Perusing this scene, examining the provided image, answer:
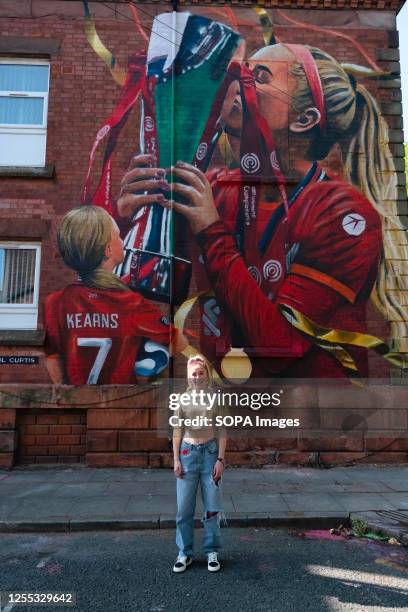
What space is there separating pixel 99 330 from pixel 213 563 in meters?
5.09

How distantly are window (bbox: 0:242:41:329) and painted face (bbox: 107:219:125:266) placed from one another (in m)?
1.38

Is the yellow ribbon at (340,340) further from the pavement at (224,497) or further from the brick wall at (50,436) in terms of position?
the brick wall at (50,436)

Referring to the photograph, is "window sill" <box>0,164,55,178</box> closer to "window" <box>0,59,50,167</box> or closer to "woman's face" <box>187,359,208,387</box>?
"window" <box>0,59,50,167</box>

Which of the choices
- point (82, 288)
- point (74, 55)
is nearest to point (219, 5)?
point (74, 55)

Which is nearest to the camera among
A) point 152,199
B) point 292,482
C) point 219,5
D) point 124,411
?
point 292,482

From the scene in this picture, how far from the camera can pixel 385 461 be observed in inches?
333

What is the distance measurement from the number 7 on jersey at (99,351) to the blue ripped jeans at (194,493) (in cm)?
443

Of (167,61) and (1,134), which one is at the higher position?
(167,61)

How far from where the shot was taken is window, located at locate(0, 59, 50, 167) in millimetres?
9078

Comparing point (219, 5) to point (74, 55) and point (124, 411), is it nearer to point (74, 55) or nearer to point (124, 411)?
point (74, 55)

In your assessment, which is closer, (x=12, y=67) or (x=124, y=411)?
(x=124, y=411)

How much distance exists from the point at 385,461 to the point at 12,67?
1047cm

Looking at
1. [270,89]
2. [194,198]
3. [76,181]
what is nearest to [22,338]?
[76,181]

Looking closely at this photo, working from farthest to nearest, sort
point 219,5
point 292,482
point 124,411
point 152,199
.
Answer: point 219,5 < point 152,199 < point 124,411 < point 292,482
